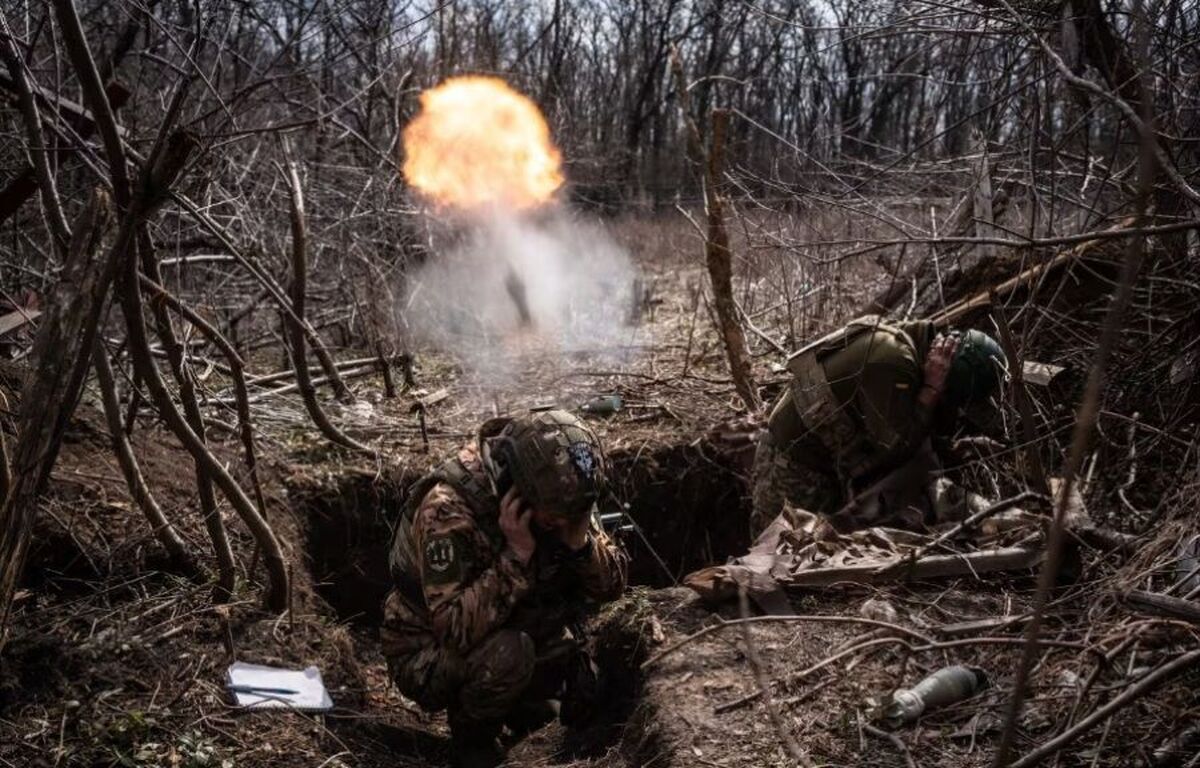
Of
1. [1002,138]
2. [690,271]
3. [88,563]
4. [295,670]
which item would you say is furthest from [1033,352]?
[690,271]

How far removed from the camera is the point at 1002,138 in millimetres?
5395

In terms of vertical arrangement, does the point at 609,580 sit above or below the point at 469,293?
below

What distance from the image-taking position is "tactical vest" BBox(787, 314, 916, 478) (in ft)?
17.0

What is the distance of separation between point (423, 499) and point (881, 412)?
2.31 metres

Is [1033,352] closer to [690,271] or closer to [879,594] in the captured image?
[879,594]

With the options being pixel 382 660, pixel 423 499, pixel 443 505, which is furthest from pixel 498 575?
pixel 382 660

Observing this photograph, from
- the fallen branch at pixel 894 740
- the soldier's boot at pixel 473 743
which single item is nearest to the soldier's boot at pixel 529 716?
the soldier's boot at pixel 473 743

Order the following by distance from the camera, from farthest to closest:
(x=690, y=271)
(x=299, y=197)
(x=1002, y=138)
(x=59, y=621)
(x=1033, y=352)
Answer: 1. (x=690, y=271)
2. (x=299, y=197)
3. (x=1033, y=352)
4. (x=1002, y=138)
5. (x=59, y=621)

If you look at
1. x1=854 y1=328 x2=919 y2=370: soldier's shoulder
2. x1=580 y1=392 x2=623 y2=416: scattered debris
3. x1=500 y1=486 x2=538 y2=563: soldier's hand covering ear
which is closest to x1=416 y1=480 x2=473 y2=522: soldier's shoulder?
x1=500 y1=486 x2=538 y2=563: soldier's hand covering ear

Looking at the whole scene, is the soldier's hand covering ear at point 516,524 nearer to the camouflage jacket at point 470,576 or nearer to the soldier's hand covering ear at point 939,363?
the camouflage jacket at point 470,576

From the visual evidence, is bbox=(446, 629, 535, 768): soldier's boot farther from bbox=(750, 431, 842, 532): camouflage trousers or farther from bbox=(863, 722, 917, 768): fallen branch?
bbox=(750, 431, 842, 532): camouflage trousers

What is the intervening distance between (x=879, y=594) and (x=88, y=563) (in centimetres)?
347

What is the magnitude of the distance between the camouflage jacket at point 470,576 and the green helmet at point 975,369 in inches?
75.1

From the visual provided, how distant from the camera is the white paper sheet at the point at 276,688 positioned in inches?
157
